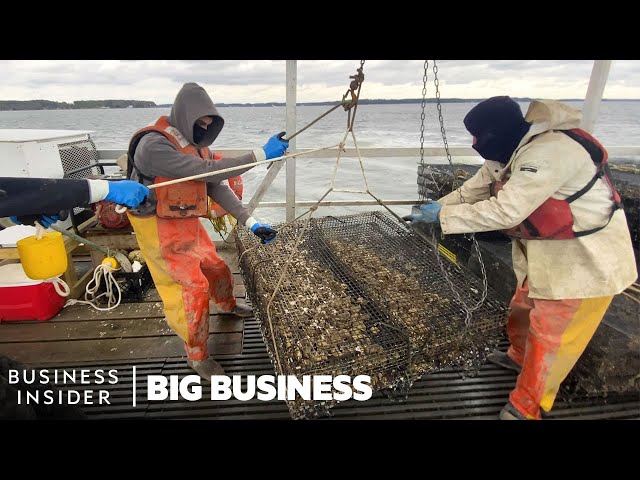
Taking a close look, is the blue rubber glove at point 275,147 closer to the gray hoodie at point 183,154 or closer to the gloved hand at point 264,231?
the gray hoodie at point 183,154

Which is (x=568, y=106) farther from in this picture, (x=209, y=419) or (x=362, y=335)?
(x=209, y=419)

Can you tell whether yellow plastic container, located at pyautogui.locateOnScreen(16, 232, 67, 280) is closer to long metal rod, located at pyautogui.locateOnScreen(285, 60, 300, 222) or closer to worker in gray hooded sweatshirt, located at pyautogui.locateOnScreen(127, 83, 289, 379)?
worker in gray hooded sweatshirt, located at pyautogui.locateOnScreen(127, 83, 289, 379)

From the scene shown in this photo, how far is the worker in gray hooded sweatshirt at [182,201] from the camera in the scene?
2.18 metres

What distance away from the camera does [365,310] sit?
251 cm

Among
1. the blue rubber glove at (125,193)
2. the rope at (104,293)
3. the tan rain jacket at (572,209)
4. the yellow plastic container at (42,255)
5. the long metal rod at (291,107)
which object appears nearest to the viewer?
the tan rain jacket at (572,209)

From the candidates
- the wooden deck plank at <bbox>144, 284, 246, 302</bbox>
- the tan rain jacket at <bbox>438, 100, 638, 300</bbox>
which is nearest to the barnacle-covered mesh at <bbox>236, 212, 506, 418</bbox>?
the tan rain jacket at <bbox>438, 100, 638, 300</bbox>

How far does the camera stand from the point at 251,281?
9.29 feet

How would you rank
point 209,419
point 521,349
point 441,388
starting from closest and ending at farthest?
point 209,419 → point 441,388 → point 521,349

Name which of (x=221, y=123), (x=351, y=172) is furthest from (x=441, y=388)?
(x=351, y=172)

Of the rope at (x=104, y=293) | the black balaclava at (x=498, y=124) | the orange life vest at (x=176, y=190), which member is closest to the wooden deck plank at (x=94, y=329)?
the rope at (x=104, y=293)

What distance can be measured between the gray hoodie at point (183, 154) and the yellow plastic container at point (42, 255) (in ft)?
2.76

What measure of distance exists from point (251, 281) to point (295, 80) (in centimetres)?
213

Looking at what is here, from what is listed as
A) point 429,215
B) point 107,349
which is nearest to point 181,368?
point 107,349

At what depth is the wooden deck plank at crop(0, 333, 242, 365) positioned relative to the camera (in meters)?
2.65
